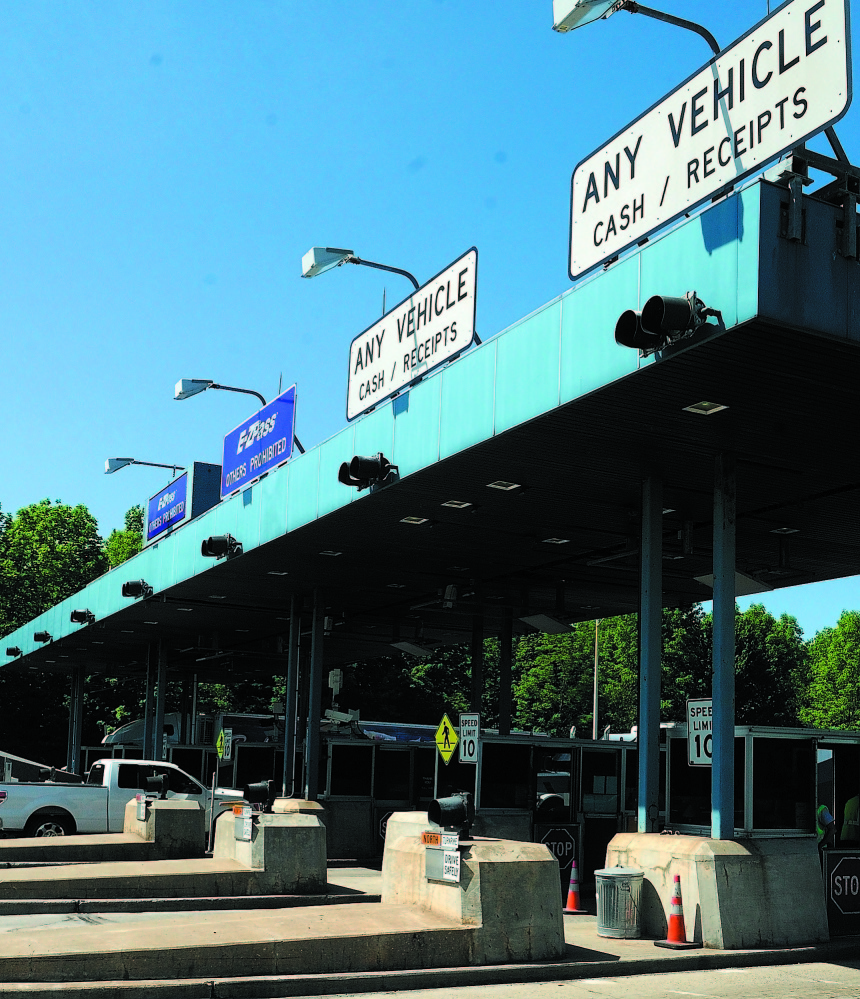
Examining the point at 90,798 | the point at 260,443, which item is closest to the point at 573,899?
the point at 260,443

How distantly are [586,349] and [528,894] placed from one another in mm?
5447

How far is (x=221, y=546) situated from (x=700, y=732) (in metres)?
10.8

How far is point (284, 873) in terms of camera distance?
667 inches

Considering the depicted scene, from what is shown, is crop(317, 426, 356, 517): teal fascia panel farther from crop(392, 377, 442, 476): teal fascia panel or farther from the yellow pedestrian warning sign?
the yellow pedestrian warning sign

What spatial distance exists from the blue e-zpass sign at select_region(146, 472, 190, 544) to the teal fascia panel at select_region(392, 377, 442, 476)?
15507mm

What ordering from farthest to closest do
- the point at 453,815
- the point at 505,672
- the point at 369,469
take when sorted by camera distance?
the point at 505,672 < the point at 369,469 < the point at 453,815

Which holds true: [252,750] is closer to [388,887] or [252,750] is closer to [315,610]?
[315,610]

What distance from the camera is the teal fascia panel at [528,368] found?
13.0m

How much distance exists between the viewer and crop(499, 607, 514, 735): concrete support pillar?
26094 mm

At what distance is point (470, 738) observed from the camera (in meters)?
18.9

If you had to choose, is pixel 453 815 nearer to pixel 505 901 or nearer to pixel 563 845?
pixel 505 901

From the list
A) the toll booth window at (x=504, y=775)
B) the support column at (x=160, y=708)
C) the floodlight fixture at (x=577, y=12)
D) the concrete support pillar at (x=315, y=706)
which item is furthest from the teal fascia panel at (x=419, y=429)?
the support column at (x=160, y=708)

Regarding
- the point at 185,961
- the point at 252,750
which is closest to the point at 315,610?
the point at 252,750

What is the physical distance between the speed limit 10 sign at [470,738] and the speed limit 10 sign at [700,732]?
5.11m
